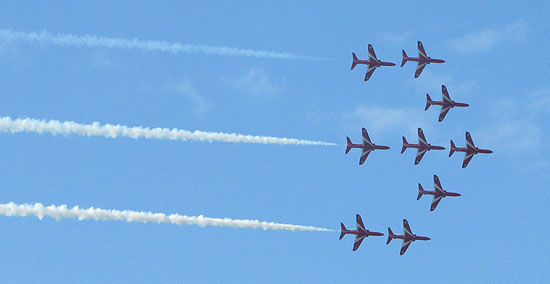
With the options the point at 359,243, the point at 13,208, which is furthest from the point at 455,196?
the point at 13,208

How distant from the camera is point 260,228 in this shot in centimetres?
10456

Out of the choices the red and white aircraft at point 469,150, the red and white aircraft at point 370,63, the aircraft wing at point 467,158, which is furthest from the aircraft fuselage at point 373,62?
the aircraft wing at point 467,158

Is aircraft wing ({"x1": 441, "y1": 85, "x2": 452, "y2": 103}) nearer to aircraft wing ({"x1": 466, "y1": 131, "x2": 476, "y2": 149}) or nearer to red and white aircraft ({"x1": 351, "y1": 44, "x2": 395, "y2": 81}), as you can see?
aircraft wing ({"x1": 466, "y1": 131, "x2": 476, "y2": 149})

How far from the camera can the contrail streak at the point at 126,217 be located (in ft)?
262

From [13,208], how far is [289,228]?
32516mm

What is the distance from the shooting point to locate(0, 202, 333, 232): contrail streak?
80.0 meters

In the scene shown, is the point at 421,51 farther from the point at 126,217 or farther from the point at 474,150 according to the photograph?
the point at 126,217

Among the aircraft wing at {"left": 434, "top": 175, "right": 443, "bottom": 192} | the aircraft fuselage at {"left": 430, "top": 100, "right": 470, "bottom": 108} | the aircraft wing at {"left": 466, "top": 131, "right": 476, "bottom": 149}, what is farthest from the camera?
the aircraft wing at {"left": 434, "top": 175, "right": 443, "bottom": 192}

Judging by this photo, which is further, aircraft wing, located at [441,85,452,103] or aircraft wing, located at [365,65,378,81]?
aircraft wing, located at [441,85,452,103]

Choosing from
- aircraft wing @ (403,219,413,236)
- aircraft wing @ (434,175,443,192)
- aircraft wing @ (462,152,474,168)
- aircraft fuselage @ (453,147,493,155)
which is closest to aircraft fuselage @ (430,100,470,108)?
aircraft fuselage @ (453,147,493,155)

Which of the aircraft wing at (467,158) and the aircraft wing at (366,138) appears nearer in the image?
the aircraft wing at (366,138)

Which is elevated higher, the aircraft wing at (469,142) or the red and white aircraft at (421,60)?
the red and white aircraft at (421,60)

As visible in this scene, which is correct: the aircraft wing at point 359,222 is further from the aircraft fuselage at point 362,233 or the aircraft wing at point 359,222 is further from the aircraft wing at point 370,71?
the aircraft wing at point 370,71

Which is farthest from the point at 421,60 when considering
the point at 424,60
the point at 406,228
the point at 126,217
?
the point at 126,217
